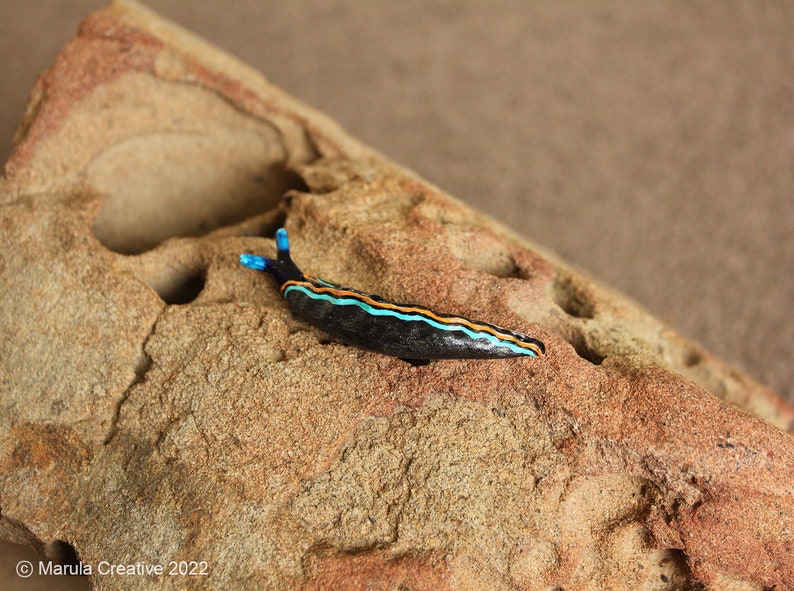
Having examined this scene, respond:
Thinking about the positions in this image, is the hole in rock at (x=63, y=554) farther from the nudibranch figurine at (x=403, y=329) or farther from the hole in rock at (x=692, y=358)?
the hole in rock at (x=692, y=358)

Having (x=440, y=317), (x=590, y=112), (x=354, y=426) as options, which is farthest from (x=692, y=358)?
(x=590, y=112)

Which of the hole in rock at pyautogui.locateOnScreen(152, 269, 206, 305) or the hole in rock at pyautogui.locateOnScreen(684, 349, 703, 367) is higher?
the hole in rock at pyautogui.locateOnScreen(152, 269, 206, 305)

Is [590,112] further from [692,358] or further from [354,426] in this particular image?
[354,426]

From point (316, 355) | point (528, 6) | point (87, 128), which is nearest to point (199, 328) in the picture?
point (316, 355)

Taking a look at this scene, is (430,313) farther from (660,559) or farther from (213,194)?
(213,194)

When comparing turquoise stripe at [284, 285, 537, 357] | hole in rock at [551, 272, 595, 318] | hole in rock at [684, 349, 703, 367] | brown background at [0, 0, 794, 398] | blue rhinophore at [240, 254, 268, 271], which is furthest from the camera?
brown background at [0, 0, 794, 398]

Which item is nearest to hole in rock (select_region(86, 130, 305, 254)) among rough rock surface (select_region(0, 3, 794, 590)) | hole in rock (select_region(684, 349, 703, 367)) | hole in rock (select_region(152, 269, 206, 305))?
rough rock surface (select_region(0, 3, 794, 590))
